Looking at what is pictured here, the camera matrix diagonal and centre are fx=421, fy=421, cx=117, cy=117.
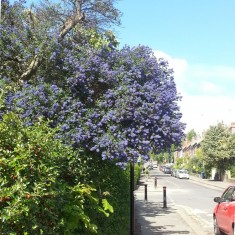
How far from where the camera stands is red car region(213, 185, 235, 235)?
9938 mm

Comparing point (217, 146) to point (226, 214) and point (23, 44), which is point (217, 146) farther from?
point (23, 44)

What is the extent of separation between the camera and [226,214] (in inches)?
408

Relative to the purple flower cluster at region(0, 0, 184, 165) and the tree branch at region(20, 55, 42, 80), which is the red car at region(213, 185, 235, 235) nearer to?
the purple flower cluster at region(0, 0, 184, 165)

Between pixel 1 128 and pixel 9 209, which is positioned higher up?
pixel 1 128

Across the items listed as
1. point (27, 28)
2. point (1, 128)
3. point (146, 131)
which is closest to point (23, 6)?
point (27, 28)

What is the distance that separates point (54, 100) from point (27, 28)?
1957 millimetres

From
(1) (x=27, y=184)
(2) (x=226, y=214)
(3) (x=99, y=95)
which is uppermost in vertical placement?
(3) (x=99, y=95)

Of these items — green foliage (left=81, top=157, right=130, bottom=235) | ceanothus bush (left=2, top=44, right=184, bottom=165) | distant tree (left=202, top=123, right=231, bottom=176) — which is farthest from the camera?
distant tree (left=202, top=123, right=231, bottom=176)

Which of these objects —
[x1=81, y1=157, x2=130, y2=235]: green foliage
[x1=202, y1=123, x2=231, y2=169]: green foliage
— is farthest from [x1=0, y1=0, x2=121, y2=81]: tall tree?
[x1=202, y1=123, x2=231, y2=169]: green foliage

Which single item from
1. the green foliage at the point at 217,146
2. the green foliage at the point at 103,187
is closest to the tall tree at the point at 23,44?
the green foliage at the point at 103,187

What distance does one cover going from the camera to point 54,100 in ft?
20.6

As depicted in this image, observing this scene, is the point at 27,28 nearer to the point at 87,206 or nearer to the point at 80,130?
the point at 80,130

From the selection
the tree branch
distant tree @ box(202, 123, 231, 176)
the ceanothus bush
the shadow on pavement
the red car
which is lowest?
the shadow on pavement

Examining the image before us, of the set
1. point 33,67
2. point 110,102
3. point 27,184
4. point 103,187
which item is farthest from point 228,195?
point 27,184
